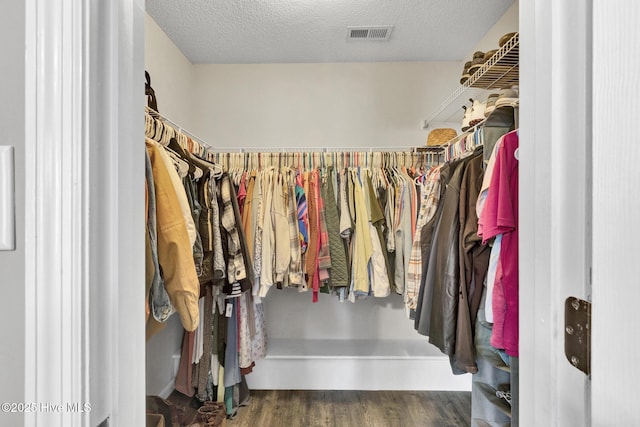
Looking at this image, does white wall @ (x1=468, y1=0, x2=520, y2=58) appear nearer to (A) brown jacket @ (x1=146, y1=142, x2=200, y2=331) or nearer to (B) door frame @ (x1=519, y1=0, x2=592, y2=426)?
(B) door frame @ (x1=519, y1=0, x2=592, y2=426)

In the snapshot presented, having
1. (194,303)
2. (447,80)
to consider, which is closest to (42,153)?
(194,303)

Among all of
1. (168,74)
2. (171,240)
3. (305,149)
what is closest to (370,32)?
(305,149)

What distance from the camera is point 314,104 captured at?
109 inches

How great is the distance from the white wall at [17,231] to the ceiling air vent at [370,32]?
2.20 meters

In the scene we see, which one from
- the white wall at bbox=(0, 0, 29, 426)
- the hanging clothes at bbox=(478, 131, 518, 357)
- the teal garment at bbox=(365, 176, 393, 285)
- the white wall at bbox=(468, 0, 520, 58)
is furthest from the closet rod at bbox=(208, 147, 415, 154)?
the white wall at bbox=(0, 0, 29, 426)

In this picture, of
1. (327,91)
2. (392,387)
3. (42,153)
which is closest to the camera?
(42,153)

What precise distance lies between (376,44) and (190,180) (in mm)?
1762

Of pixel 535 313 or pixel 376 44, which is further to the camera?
pixel 376 44

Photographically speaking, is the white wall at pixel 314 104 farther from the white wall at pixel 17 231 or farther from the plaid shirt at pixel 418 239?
the white wall at pixel 17 231

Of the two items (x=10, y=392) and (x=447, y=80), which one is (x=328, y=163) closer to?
(x=447, y=80)

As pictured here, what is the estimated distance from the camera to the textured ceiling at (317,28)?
2.02 meters

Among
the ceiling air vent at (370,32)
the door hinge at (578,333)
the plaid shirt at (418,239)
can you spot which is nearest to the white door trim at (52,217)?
the door hinge at (578,333)

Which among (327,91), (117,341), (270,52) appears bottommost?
(117,341)

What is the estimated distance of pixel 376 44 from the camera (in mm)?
2477
